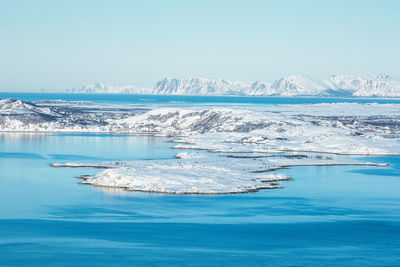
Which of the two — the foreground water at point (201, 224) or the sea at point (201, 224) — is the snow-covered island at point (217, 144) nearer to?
the sea at point (201, 224)

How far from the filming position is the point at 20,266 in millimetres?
23625

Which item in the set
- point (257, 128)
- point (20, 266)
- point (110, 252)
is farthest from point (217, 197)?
point (257, 128)

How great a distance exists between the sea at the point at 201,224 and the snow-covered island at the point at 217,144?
1.80 meters

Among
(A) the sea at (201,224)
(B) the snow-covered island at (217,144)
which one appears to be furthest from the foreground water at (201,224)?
(B) the snow-covered island at (217,144)

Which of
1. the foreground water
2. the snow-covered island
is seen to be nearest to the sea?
the foreground water

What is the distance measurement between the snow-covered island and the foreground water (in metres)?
1.90

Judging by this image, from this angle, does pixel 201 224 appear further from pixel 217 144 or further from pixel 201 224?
pixel 217 144

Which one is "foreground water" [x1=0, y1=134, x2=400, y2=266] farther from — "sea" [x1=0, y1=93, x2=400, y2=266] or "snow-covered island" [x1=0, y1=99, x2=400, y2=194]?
"snow-covered island" [x1=0, y1=99, x2=400, y2=194]

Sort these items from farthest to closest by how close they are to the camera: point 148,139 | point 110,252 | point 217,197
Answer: point 148,139, point 217,197, point 110,252

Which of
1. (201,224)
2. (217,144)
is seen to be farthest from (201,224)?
(217,144)

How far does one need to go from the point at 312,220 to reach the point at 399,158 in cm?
2885

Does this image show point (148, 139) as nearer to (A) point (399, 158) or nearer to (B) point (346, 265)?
(A) point (399, 158)

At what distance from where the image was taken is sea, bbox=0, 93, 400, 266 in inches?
991

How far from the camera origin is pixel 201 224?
30.3 meters
